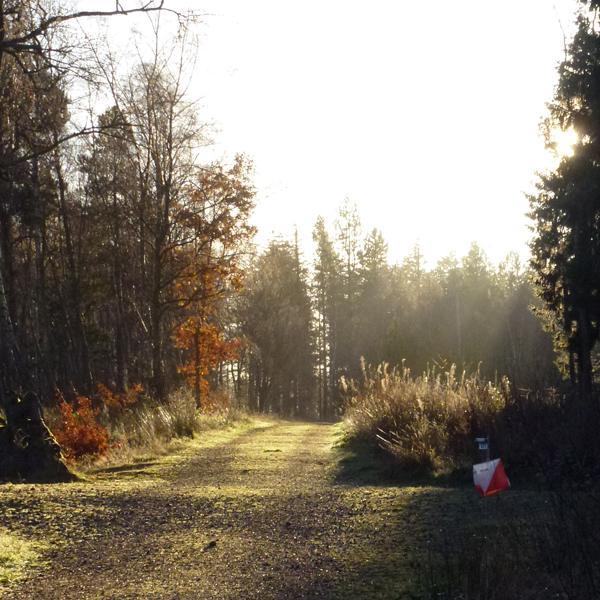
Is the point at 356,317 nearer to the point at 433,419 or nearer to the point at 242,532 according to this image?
the point at 433,419

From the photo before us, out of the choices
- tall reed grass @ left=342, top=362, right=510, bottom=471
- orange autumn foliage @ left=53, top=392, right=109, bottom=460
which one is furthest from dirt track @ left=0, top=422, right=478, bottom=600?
orange autumn foliage @ left=53, top=392, right=109, bottom=460

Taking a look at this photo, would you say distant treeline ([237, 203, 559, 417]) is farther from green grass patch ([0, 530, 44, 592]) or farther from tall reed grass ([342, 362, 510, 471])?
green grass patch ([0, 530, 44, 592])

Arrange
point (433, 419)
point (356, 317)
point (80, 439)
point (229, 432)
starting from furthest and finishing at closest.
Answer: point (356, 317), point (229, 432), point (80, 439), point (433, 419)

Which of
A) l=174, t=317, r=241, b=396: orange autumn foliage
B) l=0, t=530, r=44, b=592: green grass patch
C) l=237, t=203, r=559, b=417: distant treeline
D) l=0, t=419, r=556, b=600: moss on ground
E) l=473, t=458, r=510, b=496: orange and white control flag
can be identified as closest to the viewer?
l=0, t=419, r=556, b=600: moss on ground

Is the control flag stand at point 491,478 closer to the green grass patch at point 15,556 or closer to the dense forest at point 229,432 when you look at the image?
the dense forest at point 229,432

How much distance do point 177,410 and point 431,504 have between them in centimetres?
1173

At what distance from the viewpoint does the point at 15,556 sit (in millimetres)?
6734

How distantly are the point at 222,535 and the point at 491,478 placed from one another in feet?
8.82

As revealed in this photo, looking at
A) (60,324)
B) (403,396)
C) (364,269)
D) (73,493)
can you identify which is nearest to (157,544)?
(73,493)

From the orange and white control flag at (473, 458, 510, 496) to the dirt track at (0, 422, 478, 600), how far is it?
581 millimetres

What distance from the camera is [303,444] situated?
61.4ft

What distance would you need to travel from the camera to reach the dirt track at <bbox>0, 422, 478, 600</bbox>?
603cm

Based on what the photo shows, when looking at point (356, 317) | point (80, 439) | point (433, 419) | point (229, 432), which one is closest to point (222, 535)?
point (433, 419)

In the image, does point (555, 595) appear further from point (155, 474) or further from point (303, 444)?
point (303, 444)
